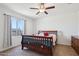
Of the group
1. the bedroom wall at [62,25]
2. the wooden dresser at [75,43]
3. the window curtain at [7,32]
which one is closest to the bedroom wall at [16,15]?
the window curtain at [7,32]

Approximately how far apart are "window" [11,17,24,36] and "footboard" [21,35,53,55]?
5.0 inches

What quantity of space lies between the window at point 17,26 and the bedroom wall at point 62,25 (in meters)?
0.30

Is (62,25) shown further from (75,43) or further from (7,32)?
(7,32)

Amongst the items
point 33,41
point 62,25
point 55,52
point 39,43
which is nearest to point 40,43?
point 39,43

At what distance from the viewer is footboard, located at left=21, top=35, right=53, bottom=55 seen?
5.74 feet

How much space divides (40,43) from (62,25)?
554mm

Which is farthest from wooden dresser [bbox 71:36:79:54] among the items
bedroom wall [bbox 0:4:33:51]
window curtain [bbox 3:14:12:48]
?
window curtain [bbox 3:14:12:48]

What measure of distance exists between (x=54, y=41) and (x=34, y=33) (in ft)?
1.36

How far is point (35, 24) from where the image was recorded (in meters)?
1.87

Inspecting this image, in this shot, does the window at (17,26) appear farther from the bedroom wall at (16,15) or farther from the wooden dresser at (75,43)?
the wooden dresser at (75,43)

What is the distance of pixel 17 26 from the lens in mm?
1811

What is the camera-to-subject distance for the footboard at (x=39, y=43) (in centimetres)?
175

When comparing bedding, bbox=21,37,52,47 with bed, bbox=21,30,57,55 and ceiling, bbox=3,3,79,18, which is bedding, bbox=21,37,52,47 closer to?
bed, bbox=21,30,57,55

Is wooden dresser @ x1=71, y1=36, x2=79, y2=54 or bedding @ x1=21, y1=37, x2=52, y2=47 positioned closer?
wooden dresser @ x1=71, y1=36, x2=79, y2=54
